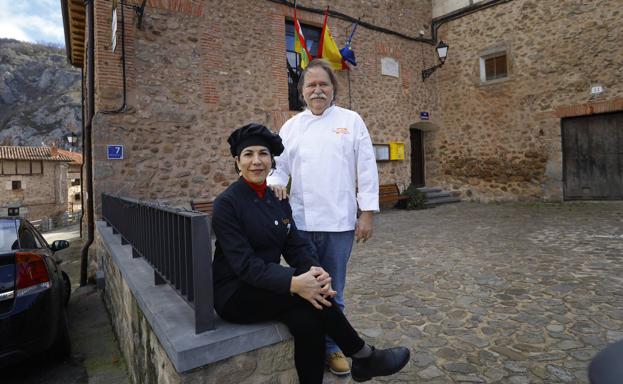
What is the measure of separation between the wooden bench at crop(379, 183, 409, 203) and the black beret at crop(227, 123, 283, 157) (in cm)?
802

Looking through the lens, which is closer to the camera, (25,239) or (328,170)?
(328,170)

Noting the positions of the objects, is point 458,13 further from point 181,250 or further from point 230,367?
point 230,367

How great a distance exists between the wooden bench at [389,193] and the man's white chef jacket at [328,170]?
7612 millimetres

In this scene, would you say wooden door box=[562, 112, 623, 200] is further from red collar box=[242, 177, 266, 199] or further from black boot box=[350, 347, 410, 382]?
red collar box=[242, 177, 266, 199]

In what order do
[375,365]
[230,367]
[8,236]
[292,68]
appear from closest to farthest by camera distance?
[230,367] → [375,365] → [8,236] → [292,68]

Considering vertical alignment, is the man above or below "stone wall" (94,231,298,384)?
above

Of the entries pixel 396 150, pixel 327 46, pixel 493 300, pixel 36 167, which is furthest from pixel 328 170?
pixel 36 167

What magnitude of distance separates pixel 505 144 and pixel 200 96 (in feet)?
27.4

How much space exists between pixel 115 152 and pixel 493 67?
10.2 meters

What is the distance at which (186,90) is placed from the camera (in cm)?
686

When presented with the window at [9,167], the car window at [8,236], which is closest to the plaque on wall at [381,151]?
the car window at [8,236]

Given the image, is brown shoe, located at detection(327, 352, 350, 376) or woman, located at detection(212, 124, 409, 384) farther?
brown shoe, located at detection(327, 352, 350, 376)

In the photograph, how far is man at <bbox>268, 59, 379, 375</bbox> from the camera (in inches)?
79.4

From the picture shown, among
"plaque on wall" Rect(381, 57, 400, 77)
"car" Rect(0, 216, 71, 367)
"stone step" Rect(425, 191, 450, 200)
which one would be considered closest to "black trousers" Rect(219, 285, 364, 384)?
"car" Rect(0, 216, 71, 367)
